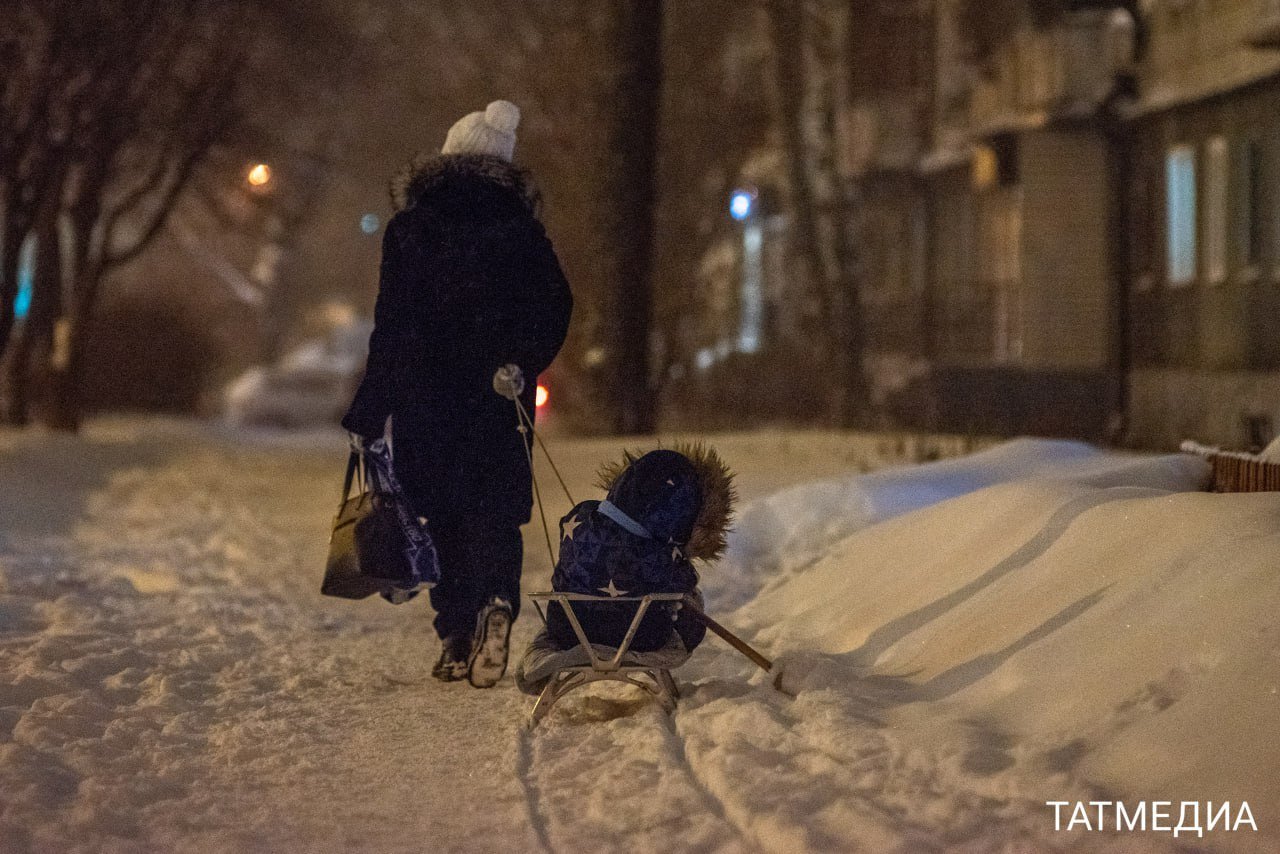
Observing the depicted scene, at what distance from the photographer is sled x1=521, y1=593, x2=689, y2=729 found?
6129mm

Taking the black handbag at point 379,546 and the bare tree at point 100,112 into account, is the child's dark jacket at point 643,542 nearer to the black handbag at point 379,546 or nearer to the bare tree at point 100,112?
the black handbag at point 379,546

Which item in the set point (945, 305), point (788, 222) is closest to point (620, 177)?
point (945, 305)

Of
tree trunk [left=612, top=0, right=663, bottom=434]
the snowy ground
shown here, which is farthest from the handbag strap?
tree trunk [left=612, top=0, right=663, bottom=434]

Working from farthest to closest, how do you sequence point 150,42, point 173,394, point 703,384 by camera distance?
point 173,394, point 703,384, point 150,42

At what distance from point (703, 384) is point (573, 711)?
96.0 ft

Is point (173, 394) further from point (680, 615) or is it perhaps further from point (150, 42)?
point (680, 615)

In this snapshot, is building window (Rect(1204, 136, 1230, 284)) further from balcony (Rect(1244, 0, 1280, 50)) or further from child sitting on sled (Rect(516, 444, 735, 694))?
child sitting on sled (Rect(516, 444, 735, 694))

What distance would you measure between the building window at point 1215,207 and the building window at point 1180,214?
0.49m

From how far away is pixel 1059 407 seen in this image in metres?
25.9

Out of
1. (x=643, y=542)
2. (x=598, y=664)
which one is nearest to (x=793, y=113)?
(x=643, y=542)

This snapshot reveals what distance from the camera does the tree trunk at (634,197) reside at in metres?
17.3

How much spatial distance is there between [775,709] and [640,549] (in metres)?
0.69

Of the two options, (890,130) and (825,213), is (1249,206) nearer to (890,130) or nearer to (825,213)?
(825,213)

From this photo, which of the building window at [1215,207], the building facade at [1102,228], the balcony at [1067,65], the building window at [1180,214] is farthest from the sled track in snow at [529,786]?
the balcony at [1067,65]
